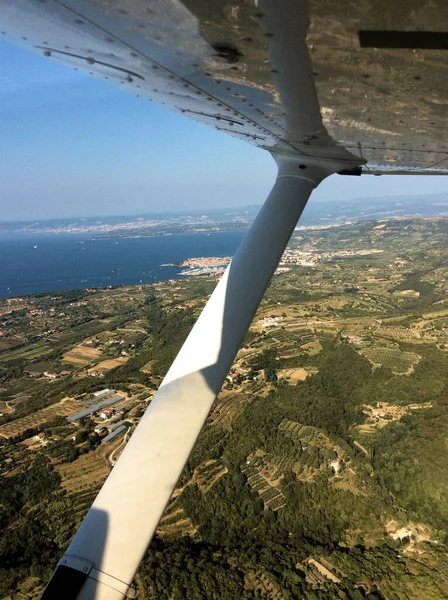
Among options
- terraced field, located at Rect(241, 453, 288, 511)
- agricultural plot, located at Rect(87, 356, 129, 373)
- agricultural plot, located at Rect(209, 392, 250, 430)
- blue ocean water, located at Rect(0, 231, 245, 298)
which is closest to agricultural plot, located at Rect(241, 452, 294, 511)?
terraced field, located at Rect(241, 453, 288, 511)

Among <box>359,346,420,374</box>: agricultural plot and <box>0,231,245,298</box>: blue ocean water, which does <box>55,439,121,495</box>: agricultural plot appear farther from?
<box>0,231,245,298</box>: blue ocean water

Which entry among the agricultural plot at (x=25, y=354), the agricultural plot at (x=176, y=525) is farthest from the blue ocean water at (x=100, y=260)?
the agricultural plot at (x=176, y=525)

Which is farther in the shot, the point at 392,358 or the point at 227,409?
the point at 392,358

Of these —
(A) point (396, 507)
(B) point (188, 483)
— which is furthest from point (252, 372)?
(A) point (396, 507)

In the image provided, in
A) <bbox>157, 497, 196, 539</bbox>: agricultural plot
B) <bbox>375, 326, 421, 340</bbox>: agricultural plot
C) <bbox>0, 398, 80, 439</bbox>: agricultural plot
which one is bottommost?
<bbox>157, 497, 196, 539</bbox>: agricultural plot

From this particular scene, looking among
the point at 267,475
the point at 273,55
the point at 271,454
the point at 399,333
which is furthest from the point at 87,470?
the point at 399,333

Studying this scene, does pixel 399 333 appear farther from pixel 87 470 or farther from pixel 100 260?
pixel 100 260

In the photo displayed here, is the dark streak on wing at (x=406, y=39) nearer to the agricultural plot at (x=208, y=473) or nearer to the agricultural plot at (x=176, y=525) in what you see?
the agricultural plot at (x=176, y=525)
